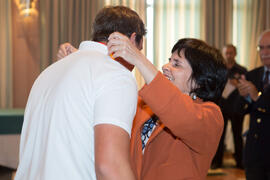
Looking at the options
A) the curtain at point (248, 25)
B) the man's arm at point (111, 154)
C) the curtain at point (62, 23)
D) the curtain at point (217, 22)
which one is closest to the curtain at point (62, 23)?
the curtain at point (62, 23)

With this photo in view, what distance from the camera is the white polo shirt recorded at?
108cm

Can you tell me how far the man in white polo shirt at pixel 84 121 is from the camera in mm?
1063

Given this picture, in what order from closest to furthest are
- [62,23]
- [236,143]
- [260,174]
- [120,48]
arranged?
[120,48] < [260,174] < [236,143] < [62,23]

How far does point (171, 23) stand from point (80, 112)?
5713 millimetres

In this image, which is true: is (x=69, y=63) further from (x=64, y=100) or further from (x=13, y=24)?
(x=13, y=24)

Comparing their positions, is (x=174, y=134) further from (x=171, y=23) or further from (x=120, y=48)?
(x=171, y=23)

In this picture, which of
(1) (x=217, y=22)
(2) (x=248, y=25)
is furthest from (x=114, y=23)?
(2) (x=248, y=25)

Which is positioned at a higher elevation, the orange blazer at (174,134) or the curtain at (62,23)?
the curtain at (62,23)

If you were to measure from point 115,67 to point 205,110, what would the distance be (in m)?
0.51

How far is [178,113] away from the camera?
1.31 meters

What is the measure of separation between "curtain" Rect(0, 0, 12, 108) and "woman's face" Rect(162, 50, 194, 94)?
476 cm

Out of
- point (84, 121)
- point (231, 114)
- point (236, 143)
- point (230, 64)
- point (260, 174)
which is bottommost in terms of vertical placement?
point (236, 143)

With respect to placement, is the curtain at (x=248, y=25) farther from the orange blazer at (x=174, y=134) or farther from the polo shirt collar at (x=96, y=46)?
the polo shirt collar at (x=96, y=46)

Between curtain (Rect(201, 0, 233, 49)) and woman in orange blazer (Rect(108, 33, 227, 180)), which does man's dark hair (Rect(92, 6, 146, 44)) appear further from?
curtain (Rect(201, 0, 233, 49))
